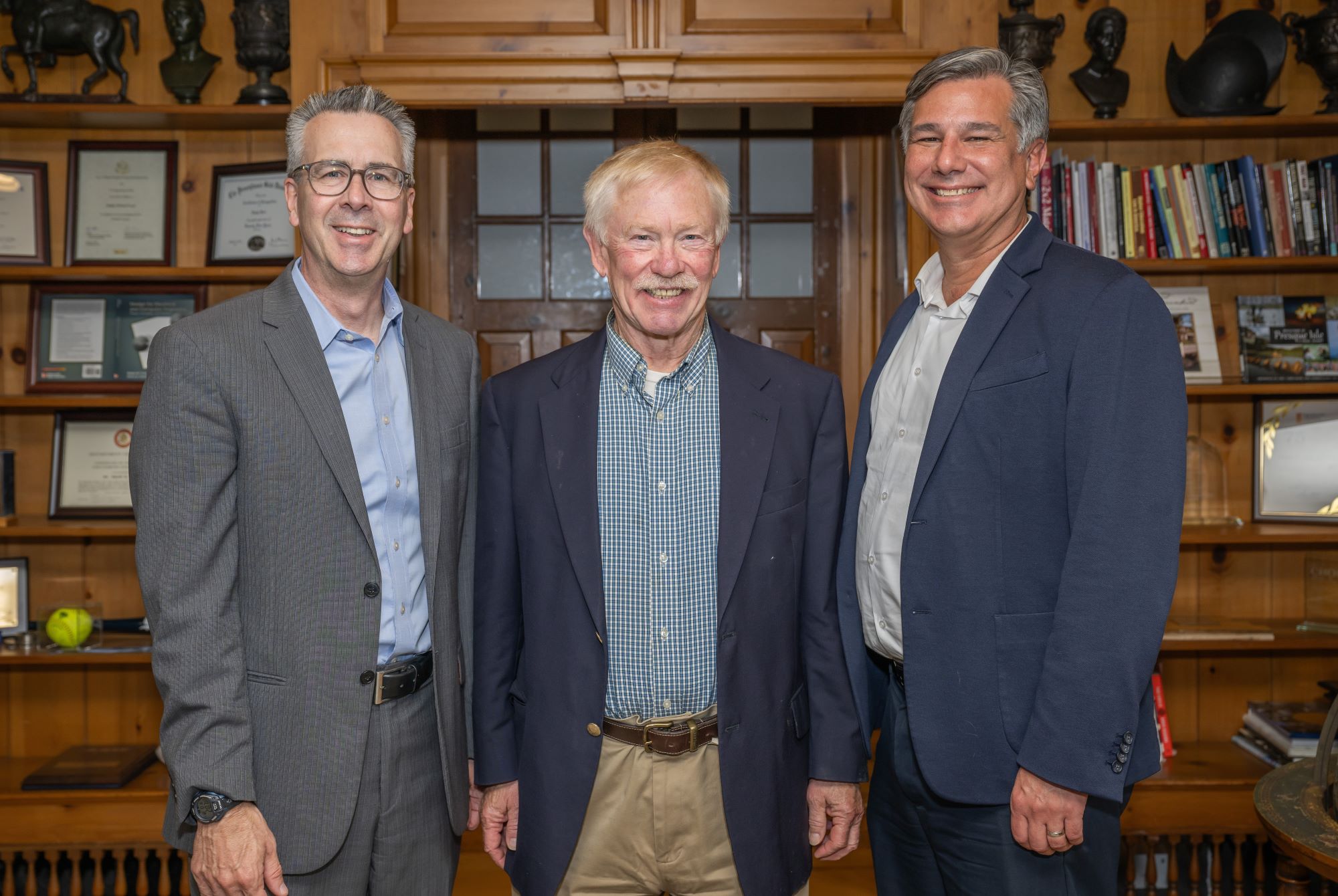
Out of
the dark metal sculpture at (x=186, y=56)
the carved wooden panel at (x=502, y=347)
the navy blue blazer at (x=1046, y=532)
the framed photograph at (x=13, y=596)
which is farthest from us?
the carved wooden panel at (x=502, y=347)

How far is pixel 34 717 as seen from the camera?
10.9ft

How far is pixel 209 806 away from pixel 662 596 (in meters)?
0.73

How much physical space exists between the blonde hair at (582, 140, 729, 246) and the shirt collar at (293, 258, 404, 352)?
1.20 feet

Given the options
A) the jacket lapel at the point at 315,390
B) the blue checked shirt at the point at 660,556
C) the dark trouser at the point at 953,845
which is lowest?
the dark trouser at the point at 953,845

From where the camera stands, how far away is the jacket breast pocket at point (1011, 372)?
158 cm

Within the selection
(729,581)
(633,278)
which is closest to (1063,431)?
(729,581)

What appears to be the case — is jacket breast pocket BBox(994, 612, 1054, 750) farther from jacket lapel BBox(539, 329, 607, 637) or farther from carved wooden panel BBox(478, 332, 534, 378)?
carved wooden panel BBox(478, 332, 534, 378)

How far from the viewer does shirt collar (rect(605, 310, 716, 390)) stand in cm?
173

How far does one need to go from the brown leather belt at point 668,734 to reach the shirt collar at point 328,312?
0.75 m

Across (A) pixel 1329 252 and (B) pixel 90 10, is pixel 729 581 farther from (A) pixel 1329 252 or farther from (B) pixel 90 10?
(B) pixel 90 10

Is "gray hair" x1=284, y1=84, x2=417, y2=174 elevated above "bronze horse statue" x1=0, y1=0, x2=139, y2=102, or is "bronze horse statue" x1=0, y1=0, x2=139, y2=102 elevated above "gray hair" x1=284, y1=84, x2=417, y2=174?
"bronze horse statue" x1=0, y1=0, x2=139, y2=102

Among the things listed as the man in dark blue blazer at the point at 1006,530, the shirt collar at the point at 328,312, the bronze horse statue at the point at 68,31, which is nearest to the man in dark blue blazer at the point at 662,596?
the man in dark blue blazer at the point at 1006,530

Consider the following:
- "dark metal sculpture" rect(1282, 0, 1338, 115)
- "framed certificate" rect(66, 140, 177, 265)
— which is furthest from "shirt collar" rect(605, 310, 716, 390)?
"dark metal sculpture" rect(1282, 0, 1338, 115)

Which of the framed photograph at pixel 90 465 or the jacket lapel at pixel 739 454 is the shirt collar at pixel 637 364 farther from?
the framed photograph at pixel 90 465
